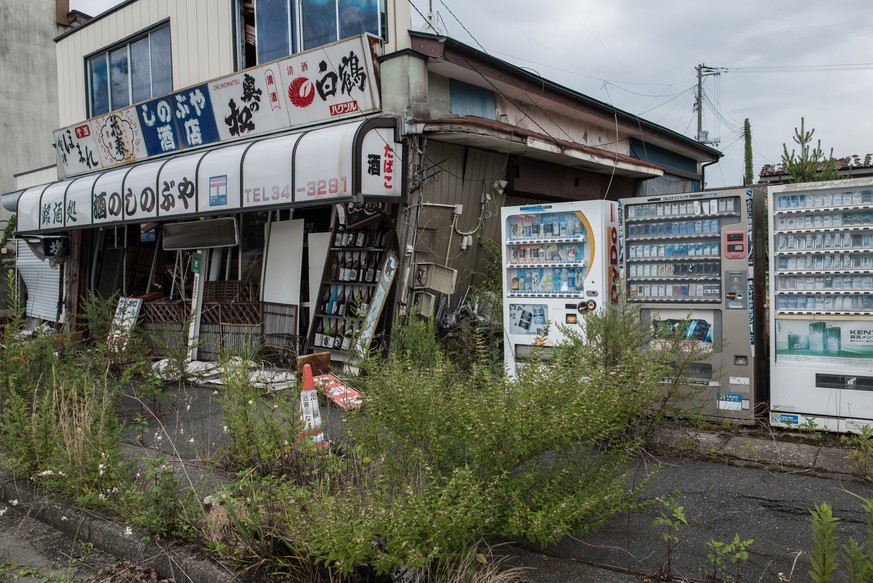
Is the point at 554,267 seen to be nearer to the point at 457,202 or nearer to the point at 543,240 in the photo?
the point at 543,240

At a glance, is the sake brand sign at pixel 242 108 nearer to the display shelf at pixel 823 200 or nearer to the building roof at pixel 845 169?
the display shelf at pixel 823 200

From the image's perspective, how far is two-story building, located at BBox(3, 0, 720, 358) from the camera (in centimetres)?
874

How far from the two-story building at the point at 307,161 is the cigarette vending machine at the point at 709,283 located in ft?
9.04

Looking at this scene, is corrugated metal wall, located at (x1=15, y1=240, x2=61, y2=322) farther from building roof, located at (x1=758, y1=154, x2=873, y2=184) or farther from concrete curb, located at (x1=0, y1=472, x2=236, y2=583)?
building roof, located at (x1=758, y1=154, x2=873, y2=184)

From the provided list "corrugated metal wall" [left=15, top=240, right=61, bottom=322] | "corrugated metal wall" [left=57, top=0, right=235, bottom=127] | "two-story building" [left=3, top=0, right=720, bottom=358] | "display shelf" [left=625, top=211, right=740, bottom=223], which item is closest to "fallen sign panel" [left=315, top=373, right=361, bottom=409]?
"two-story building" [left=3, top=0, right=720, bottom=358]

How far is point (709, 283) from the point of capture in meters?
6.74

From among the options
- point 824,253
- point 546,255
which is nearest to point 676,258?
point 824,253

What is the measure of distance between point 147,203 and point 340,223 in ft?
13.0

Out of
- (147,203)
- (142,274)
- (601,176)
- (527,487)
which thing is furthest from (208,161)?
(527,487)

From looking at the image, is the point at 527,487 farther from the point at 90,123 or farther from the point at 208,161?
the point at 90,123

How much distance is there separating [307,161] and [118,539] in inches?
215

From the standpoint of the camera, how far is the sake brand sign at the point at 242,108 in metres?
9.00

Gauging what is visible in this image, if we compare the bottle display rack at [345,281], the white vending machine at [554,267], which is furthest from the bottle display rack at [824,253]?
the bottle display rack at [345,281]

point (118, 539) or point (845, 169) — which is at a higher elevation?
point (845, 169)
